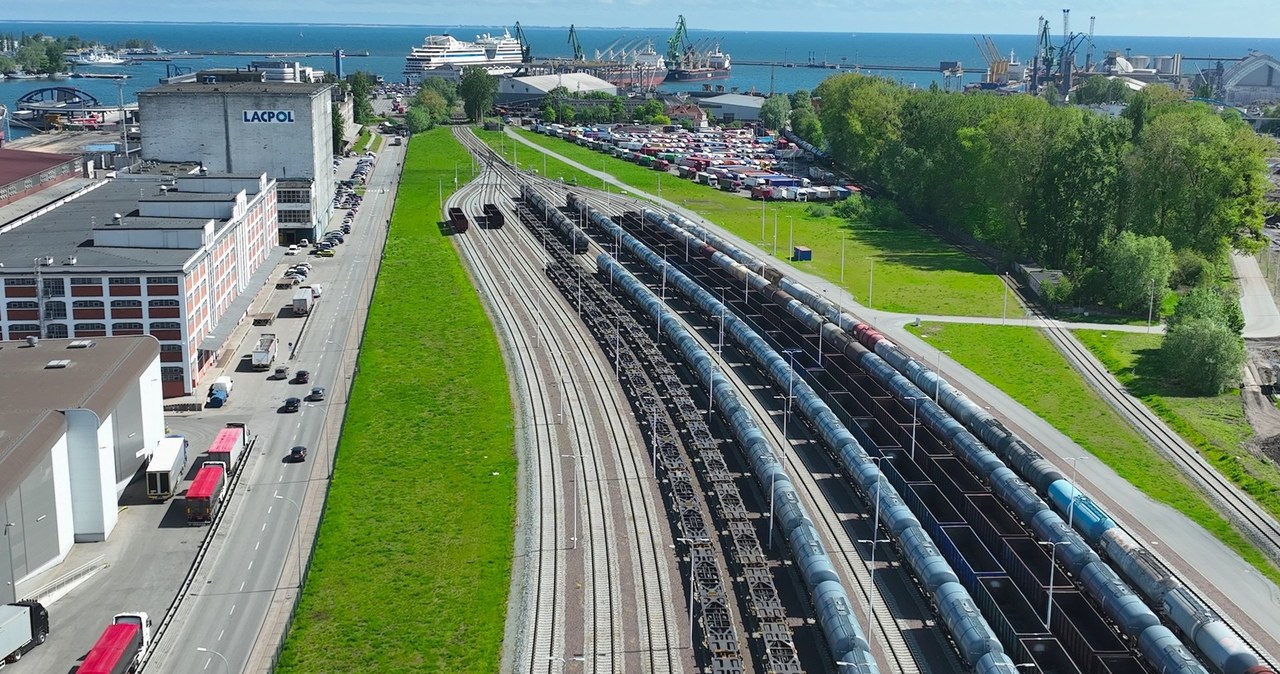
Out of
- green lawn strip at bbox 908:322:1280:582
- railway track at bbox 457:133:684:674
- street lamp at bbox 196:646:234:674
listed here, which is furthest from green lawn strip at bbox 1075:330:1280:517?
street lamp at bbox 196:646:234:674

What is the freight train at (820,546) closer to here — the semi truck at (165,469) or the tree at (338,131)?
the semi truck at (165,469)

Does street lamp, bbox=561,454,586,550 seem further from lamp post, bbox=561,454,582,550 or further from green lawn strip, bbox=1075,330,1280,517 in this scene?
green lawn strip, bbox=1075,330,1280,517

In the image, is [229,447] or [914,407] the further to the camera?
[914,407]

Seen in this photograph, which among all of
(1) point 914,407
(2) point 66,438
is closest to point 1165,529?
(1) point 914,407

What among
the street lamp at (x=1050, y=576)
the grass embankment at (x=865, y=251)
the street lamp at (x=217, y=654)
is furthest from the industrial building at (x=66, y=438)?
the grass embankment at (x=865, y=251)

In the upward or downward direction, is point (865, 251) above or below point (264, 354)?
above

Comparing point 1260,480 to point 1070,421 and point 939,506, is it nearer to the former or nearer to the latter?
point 1070,421

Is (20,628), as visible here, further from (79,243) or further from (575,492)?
(79,243)
